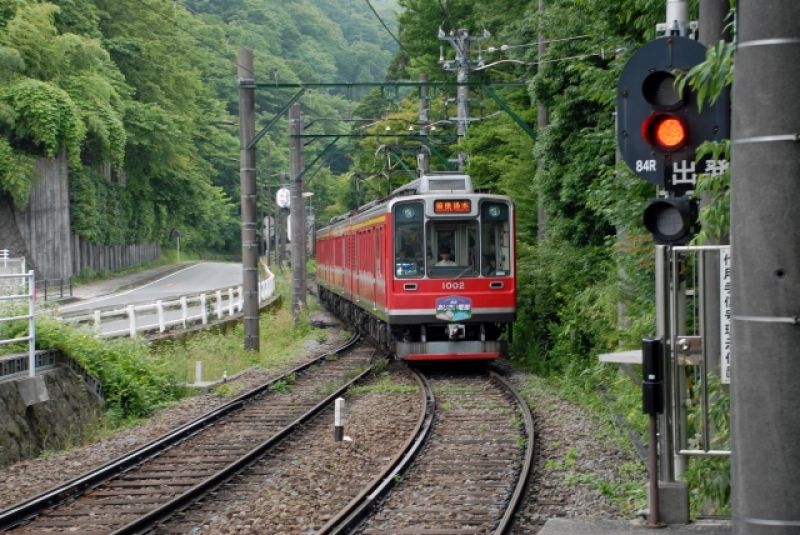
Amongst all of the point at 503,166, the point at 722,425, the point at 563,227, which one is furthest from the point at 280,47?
the point at 722,425

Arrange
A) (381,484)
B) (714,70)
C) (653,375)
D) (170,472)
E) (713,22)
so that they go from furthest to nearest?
(170,472)
(381,484)
(713,22)
(653,375)
(714,70)

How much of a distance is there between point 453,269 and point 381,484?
9178 millimetres

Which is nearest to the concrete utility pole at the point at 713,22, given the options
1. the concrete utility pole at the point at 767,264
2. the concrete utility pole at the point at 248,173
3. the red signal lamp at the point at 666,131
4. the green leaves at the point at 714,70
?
the red signal lamp at the point at 666,131

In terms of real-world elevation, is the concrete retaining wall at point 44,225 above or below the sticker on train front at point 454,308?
above

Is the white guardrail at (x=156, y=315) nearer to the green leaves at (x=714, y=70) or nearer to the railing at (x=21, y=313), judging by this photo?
the railing at (x=21, y=313)

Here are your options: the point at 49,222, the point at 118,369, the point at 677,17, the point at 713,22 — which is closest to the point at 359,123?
the point at 49,222

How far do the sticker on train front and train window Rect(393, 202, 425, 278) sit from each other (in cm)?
59

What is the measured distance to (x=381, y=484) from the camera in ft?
31.2

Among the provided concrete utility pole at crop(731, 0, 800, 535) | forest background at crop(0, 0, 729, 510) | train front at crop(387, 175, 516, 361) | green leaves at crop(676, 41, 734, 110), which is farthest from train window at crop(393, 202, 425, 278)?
concrete utility pole at crop(731, 0, 800, 535)

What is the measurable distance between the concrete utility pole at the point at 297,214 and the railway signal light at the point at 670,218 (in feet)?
77.9

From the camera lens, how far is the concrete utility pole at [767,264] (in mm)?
3611

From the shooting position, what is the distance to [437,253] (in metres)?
18.5

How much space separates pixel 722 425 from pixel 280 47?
308 feet

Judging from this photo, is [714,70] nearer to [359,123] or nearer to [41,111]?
[41,111]
